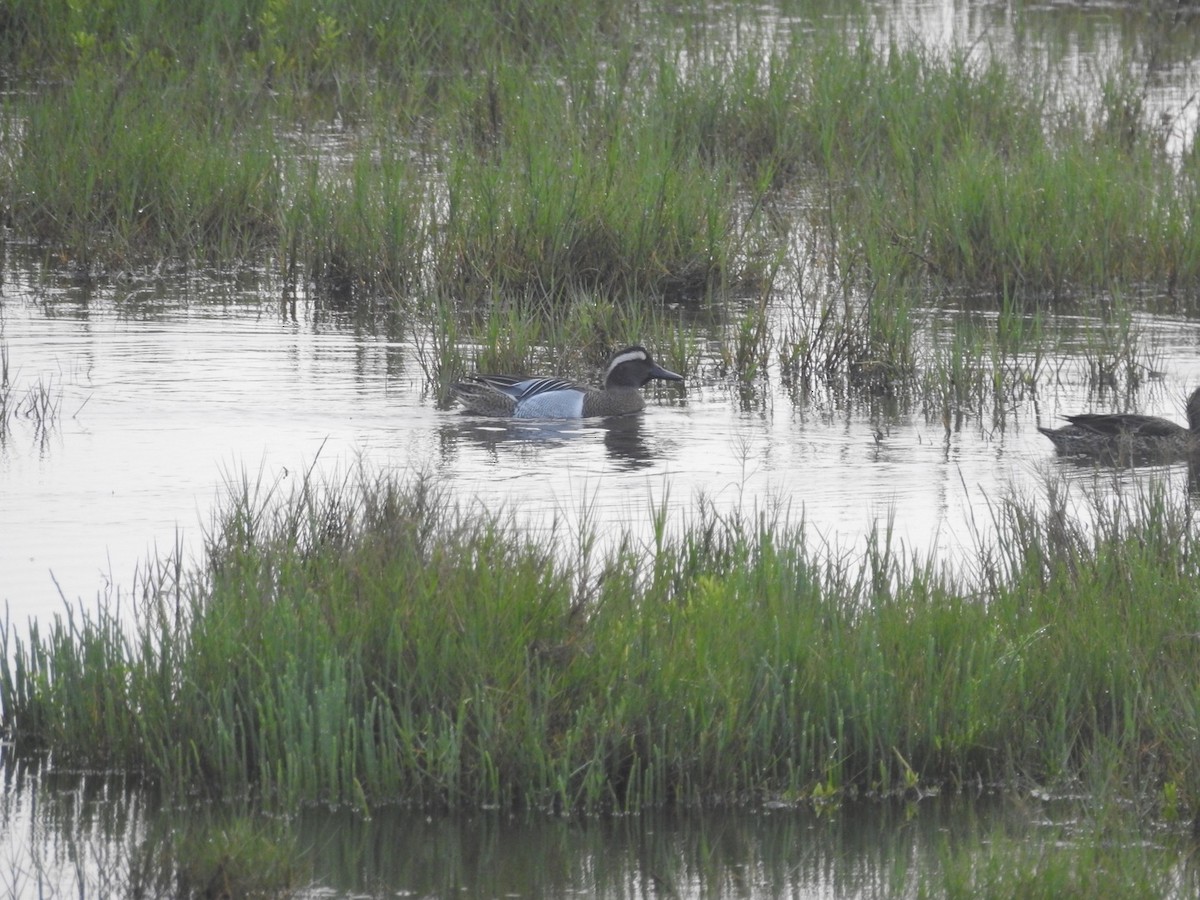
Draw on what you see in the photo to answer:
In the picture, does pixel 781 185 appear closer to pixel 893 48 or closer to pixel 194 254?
pixel 893 48

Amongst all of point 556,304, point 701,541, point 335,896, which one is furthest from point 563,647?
point 556,304

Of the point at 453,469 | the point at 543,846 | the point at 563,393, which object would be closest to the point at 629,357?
the point at 563,393

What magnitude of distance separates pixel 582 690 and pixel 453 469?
391cm

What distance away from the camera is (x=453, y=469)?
9.07 metres

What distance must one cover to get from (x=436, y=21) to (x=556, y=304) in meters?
6.73

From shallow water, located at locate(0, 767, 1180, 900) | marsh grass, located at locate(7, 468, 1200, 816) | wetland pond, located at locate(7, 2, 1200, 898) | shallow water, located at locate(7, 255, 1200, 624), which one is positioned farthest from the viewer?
shallow water, located at locate(7, 255, 1200, 624)

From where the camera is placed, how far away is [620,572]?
5.94m

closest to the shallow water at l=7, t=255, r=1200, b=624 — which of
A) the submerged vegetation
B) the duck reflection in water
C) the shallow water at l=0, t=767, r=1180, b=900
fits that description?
the duck reflection in water

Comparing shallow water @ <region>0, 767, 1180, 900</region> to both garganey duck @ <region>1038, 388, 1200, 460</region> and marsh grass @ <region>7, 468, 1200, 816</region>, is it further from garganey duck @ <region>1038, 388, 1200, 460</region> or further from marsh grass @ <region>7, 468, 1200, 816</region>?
garganey duck @ <region>1038, 388, 1200, 460</region>

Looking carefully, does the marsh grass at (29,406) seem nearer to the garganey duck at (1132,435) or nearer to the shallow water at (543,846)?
the shallow water at (543,846)

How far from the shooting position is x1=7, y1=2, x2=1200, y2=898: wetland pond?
4859mm

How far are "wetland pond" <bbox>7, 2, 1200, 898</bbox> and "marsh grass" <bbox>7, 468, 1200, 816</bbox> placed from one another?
14cm

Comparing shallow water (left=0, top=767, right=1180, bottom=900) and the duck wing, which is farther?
the duck wing

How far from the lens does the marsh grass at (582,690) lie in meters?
5.06
